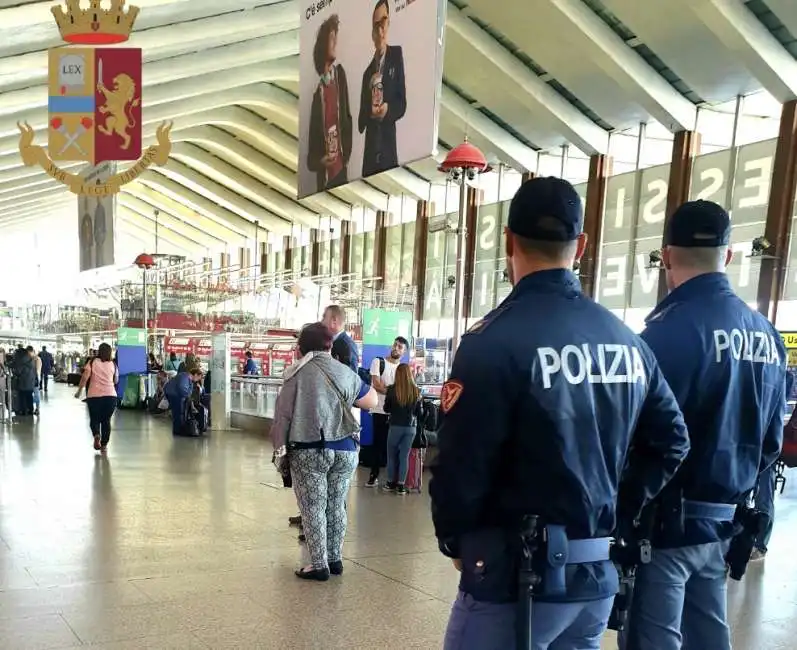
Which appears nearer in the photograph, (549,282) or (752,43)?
(549,282)

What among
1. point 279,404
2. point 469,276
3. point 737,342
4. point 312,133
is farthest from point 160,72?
point 737,342

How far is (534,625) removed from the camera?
1.73 meters

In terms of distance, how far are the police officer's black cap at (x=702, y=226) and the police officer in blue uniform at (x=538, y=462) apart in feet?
3.04

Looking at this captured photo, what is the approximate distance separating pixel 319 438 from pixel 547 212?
327cm

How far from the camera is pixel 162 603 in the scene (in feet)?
14.1

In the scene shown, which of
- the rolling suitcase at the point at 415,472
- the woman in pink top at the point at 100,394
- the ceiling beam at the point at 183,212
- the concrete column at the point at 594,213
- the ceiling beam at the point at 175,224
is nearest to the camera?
the rolling suitcase at the point at 415,472

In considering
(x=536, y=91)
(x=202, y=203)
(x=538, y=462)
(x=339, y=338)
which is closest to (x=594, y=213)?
(x=536, y=91)

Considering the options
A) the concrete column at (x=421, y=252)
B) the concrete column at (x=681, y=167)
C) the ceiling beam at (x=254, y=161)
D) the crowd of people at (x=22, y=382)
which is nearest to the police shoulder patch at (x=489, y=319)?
the crowd of people at (x=22, y=382)

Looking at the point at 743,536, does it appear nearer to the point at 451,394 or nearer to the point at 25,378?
the point at 451,394

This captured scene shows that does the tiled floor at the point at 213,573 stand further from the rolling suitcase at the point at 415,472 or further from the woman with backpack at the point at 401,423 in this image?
the rolling suitcase at the point at 415,472

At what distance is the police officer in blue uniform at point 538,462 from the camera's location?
1707mm

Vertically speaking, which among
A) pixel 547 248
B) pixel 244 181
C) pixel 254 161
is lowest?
pixel 547 248

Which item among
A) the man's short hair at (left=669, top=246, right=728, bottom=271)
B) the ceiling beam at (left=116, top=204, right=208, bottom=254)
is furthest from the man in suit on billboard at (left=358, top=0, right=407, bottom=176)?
the ceiling beam at (left=116, top=204, right=208, bottom=254)

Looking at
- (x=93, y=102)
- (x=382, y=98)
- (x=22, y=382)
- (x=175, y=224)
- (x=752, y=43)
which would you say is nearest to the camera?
(x=382, y=98)
